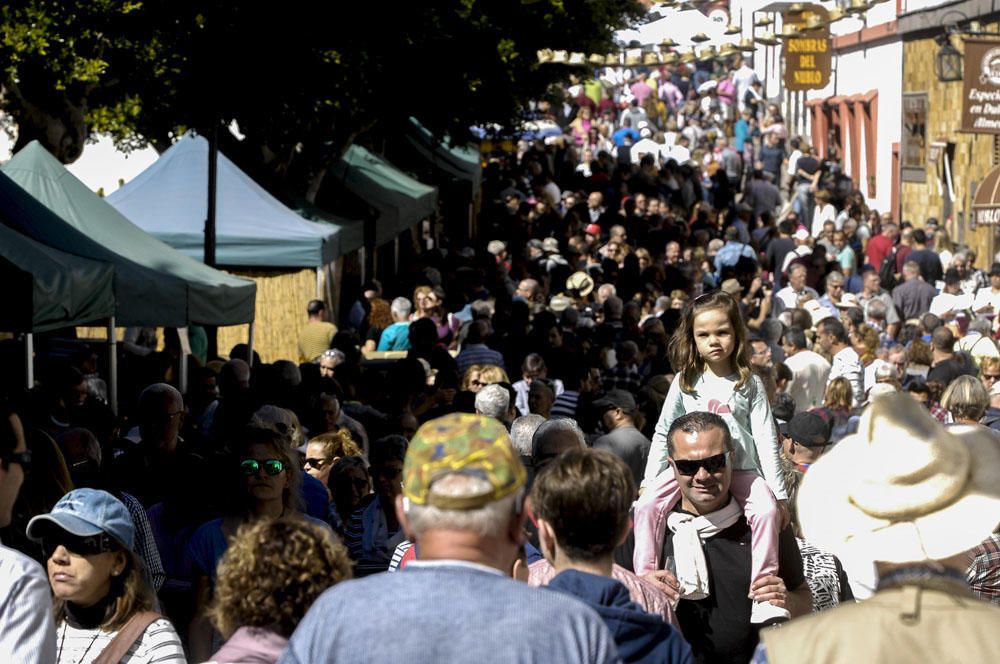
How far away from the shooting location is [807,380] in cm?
1382

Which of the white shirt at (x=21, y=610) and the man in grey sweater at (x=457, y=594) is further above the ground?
the man in grey sweater at (x=457, y=594)

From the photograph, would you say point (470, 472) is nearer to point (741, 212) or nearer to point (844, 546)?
point (844, 546)

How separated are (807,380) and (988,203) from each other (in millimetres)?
9868

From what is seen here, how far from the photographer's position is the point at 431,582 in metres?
3.23

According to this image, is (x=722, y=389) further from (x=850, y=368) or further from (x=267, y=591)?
(x=850, y=368)

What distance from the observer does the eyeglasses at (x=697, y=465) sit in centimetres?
559

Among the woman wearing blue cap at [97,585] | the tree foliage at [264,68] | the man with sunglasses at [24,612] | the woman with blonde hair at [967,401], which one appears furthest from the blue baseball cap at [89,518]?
the tree foliage at [264,68]

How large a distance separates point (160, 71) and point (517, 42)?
749cm

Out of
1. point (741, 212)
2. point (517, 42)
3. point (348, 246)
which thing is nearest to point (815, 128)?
point (741, 212)

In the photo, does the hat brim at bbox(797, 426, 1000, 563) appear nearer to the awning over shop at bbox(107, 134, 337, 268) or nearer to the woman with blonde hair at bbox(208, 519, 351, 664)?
the woman with blonde hair at bbox(208, 519, 351, 664)

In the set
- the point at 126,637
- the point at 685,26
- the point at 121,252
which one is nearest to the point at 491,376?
the point at 121,252

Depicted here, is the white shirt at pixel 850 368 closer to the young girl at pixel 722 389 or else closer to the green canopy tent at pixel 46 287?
the green canopy tent at pixel 46 287

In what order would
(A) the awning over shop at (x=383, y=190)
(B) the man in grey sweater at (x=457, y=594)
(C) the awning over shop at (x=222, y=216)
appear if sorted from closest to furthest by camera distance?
(B) the man in grey sweater at (x=457, y=594), (C) the awning over shop at (x=222, y=216), (A) the awning over shop at (x=383, y=190)

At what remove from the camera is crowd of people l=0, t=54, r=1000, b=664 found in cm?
326
